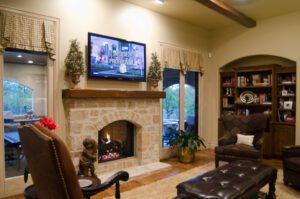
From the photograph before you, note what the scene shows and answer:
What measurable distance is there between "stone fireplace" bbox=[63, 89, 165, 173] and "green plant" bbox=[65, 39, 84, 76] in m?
0.30

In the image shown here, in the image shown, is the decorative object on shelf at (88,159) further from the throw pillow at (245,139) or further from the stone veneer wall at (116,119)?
the throw pillow at (245,139)

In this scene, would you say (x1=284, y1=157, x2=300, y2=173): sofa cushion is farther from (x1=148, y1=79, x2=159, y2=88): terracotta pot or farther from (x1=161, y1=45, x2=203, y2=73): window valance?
(x1=161, y1=45, x2=203, y2=73): window valance

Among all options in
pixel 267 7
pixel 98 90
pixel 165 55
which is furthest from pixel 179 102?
pixel 267 7

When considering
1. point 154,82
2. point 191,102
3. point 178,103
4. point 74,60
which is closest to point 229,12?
point 154,82

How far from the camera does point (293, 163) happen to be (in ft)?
10.7

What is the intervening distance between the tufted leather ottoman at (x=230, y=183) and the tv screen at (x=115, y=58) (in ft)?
7.71

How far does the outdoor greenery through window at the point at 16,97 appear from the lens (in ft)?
10.8

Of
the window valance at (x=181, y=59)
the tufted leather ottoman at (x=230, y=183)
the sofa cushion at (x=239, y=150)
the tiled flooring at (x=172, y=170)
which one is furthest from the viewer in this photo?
the window valance at (x=181, y=59)

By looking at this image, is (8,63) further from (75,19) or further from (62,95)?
(75,19)

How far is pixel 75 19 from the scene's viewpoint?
149 inches

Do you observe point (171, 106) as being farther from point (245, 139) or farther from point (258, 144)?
point (258, 144)

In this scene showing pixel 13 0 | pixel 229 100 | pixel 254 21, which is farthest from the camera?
pixel 229 100

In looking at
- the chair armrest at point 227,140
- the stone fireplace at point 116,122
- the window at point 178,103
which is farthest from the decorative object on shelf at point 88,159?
the chair armrest at point 227,140

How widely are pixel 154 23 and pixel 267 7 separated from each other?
2.24 metres
